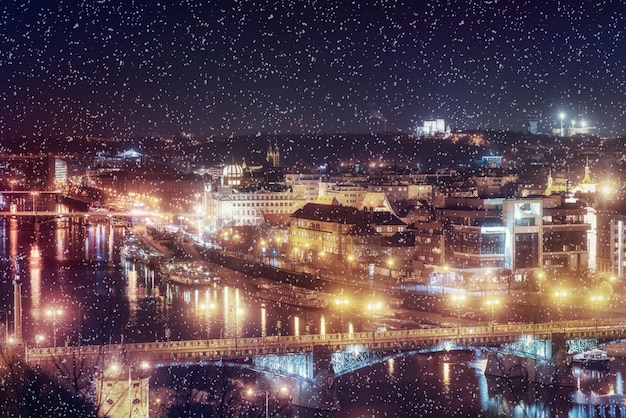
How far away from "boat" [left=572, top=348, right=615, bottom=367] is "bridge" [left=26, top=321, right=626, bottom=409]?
75 cm

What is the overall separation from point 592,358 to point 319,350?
12.1 ft

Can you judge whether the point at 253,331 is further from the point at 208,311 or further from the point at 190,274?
the point at 190,274

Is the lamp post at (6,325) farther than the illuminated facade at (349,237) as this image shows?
No

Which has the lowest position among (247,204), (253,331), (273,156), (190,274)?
(253,331)

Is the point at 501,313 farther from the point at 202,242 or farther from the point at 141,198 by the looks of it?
the point at 141,198

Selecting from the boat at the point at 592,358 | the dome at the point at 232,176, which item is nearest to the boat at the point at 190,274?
the boat at the point at 592,358

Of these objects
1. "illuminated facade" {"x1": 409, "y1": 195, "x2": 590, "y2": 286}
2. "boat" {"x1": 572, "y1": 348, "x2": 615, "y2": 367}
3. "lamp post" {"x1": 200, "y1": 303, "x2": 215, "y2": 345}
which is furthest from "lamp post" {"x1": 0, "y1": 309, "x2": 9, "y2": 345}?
"illuminated facade" {"x1": 409, "y1": 195, "x2": 590, "y2": 286}

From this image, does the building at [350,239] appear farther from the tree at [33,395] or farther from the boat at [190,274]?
the tree at [33,395]

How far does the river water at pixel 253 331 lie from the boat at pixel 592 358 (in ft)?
0.55

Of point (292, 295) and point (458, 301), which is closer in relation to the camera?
point (458, 301)

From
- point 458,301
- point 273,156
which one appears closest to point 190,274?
point 458,301

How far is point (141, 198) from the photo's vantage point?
39.0m

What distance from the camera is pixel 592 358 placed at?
1195 cm

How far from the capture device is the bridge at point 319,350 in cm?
946
